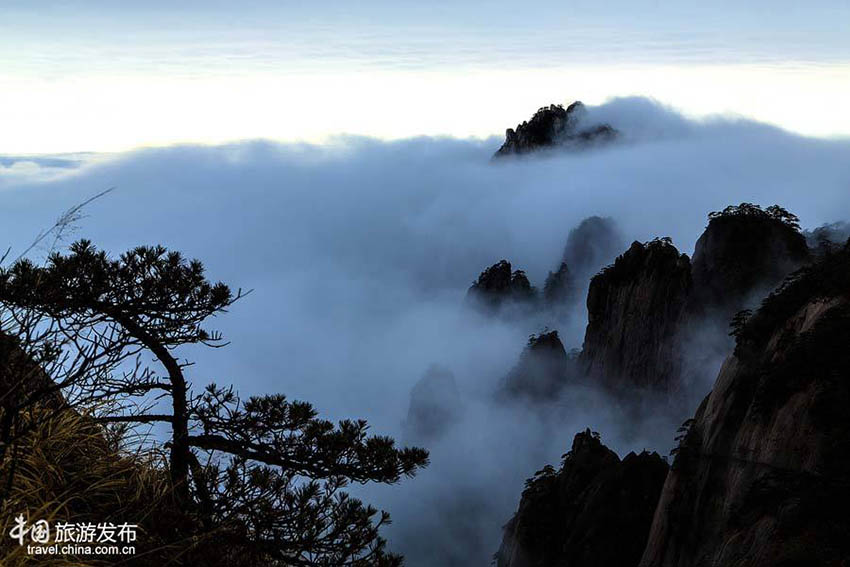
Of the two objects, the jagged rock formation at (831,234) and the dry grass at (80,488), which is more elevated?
the jagged rock formation at (831,234)

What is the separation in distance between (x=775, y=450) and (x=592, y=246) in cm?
16127

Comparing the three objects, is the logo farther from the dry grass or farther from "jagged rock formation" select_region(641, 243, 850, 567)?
"jagged rock formation" select_region(641, 243, 850, 567)

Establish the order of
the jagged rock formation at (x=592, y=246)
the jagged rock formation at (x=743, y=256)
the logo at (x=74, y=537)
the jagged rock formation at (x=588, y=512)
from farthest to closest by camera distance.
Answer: the jagged rock formation at (x=592, y=246) < the jagged rock formation at (x=743, y=256) < the jagged rock formation at (x=588, y=512) < the logo at (x=74, y=537)

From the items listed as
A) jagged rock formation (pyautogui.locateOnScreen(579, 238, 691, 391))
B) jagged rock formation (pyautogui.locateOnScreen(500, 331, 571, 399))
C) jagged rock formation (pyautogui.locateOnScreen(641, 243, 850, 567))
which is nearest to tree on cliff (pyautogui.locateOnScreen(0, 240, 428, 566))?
jagged rock formation (pyautogui.locateOnScreen(641, 243, 850, 567))

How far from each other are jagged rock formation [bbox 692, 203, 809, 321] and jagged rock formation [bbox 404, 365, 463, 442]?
214ft

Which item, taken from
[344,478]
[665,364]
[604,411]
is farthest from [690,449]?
[604,411]

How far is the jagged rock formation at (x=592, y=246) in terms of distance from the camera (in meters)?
169

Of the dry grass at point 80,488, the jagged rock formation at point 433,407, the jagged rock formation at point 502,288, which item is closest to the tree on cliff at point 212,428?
the dry grass at point 80,488

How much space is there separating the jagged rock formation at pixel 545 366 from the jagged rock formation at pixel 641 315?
61.7ft

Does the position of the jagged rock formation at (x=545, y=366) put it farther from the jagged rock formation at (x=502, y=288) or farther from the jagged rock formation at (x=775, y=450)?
the jagged rock formation at (x=775, y=450)

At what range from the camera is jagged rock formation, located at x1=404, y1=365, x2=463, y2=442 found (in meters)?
121

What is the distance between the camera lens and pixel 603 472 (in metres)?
35.6

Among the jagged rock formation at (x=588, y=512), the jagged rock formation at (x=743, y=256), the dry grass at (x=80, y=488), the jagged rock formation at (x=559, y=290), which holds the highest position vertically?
the jagged rock formation at (x=559, y=290)

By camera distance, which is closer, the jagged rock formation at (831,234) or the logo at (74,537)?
the logo at (74,537)
